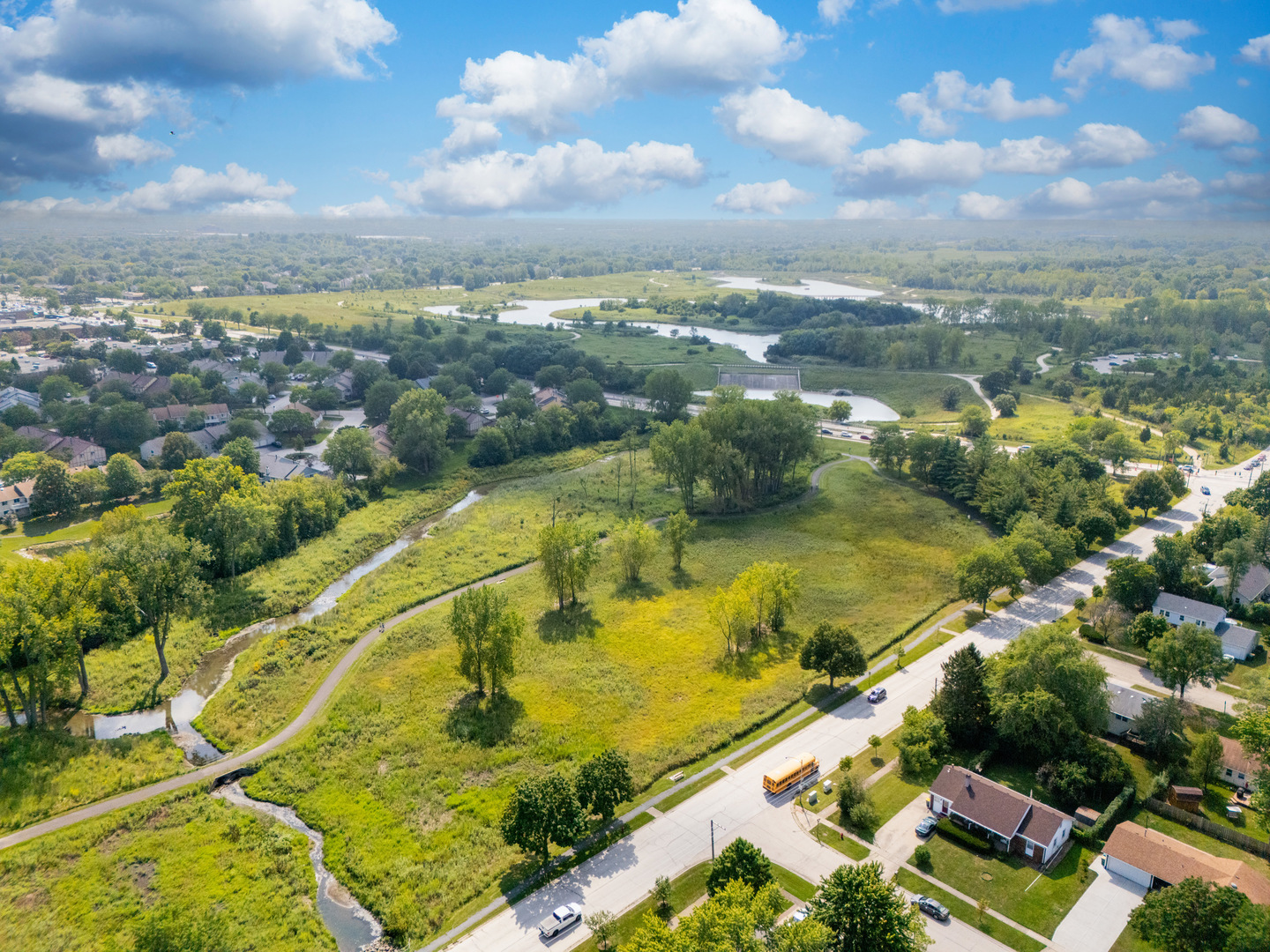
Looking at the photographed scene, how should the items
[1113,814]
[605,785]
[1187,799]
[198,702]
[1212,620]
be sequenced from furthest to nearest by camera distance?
[1212,620]
[198,702]
[1187,799]
[1113,814]
[605,785]

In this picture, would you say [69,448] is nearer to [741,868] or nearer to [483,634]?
[483,634]

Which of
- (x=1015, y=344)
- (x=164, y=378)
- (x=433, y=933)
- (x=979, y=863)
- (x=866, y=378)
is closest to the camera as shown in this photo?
(x=433, y=933)

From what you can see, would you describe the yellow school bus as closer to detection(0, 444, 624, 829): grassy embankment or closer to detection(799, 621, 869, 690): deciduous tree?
detection(799, 621, 869, 690): deciduous tree

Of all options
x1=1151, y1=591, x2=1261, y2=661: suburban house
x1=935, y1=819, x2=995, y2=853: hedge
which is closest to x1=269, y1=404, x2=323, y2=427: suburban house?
x1=935, y1=819, x2=995, y2=853: hedge

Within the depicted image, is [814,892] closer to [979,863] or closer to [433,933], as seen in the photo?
[979,863]

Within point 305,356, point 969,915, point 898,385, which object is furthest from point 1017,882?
point 305,356

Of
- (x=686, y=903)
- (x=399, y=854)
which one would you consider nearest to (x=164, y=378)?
(x=399, y=854)
